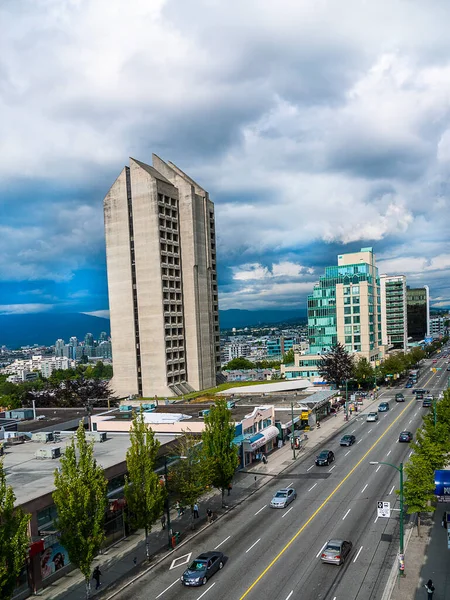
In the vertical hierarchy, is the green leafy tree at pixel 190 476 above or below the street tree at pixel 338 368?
above

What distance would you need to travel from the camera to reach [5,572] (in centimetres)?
2088

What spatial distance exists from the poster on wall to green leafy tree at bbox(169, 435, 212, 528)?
9296mm

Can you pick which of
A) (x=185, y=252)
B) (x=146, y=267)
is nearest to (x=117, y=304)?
(x=146, y=267)

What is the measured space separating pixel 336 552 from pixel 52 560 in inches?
704

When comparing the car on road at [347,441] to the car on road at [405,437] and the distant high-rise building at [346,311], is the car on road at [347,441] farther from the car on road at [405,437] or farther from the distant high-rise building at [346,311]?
the distant high-rise building at [346,311]

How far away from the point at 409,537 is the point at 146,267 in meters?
82.9

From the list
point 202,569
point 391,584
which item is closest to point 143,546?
point 202,569

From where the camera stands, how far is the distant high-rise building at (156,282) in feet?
356

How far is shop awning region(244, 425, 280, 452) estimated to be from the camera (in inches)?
2235

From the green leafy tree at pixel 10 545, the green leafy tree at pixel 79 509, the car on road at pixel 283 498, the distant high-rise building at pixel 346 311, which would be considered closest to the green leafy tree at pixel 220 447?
the car on road at pixel 283 498

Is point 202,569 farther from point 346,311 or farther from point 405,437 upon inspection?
point 346,311

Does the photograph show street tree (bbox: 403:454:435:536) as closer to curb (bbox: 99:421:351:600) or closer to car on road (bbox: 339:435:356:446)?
curb (bbox: 99:421:351:600)

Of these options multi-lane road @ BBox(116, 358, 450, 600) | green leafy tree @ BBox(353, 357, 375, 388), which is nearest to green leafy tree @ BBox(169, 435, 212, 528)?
multi-lane road @ BBox(116, 358, 450, 600)

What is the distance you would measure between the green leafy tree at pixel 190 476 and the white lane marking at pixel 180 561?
479cm
